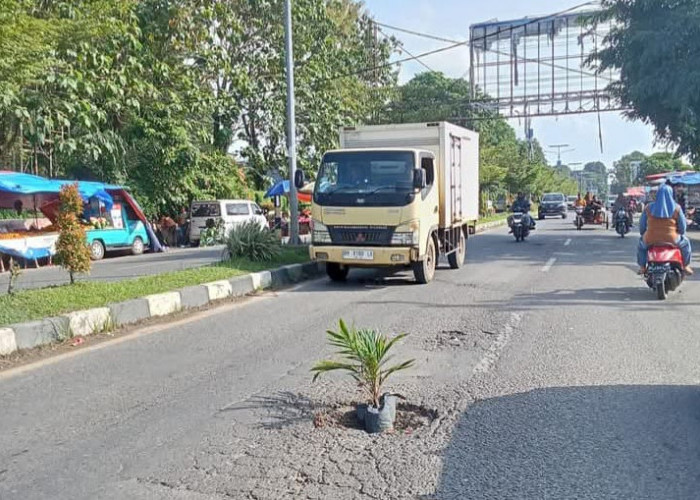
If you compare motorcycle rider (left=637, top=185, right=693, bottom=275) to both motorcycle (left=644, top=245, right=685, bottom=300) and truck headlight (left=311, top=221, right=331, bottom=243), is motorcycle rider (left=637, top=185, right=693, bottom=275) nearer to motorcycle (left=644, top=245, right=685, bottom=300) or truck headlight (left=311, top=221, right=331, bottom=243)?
motorcycle (left=644, top=245, right=685, bottom=300)

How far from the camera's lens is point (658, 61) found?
62.1 feet

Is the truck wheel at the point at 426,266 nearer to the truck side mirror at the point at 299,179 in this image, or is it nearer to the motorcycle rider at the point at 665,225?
the truck side mirror at the point at 299,179

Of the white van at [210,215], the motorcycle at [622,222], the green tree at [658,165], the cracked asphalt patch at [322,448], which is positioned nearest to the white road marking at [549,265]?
the motorcycle at [622,222]

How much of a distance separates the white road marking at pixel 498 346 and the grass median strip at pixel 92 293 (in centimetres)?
469

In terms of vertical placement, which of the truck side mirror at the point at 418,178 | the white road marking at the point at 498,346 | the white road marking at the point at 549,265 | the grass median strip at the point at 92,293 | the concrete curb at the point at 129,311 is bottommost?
the white road marking at the point at 498,346

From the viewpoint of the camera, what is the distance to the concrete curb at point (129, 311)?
7.06 m

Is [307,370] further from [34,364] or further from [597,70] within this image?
[597,70]

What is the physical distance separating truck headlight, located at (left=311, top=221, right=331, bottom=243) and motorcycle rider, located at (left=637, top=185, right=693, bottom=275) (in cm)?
495

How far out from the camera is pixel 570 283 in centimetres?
1146

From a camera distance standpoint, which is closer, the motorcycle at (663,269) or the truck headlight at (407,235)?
the motorcycle at (663,269)

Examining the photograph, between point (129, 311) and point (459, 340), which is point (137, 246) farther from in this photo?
A: point (459, 340)

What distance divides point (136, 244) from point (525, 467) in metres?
20.6

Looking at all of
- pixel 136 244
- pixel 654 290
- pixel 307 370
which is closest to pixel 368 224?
pixel 654 290

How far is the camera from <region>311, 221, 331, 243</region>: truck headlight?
11500mm
